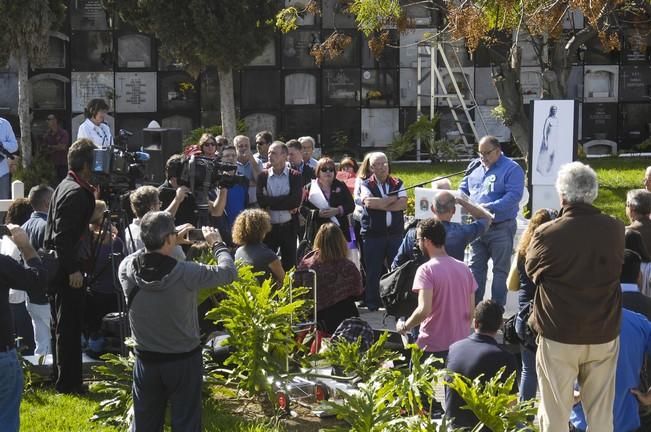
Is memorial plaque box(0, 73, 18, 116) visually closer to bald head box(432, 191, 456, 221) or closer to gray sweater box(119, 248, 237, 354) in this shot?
bald head box(432, 191, 456, 221)

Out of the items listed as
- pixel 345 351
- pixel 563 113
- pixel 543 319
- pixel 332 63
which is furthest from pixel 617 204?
pixel 543 319

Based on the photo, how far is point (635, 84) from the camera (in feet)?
76.7

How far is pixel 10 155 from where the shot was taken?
13.1m

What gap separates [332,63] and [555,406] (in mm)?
17274

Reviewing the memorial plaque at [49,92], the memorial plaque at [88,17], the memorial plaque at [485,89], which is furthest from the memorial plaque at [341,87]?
the memorial plaque at [49,92]

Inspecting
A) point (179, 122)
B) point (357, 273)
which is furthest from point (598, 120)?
point (357, 273)

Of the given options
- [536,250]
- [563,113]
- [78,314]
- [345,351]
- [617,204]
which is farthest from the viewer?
[617,204]

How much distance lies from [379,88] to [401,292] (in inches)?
611

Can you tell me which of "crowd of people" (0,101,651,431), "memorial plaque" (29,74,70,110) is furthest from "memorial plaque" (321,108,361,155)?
"crowd of people" (0,101,651,431)

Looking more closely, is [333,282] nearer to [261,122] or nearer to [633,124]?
[261,122]

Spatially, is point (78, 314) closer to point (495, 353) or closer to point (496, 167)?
point (495, 353)

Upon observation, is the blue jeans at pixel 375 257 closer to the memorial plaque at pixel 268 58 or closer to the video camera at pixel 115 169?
the video camera at pixel 115 169

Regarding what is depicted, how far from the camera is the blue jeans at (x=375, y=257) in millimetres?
11125

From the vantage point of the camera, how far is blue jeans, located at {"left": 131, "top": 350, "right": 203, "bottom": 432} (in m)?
6.04
